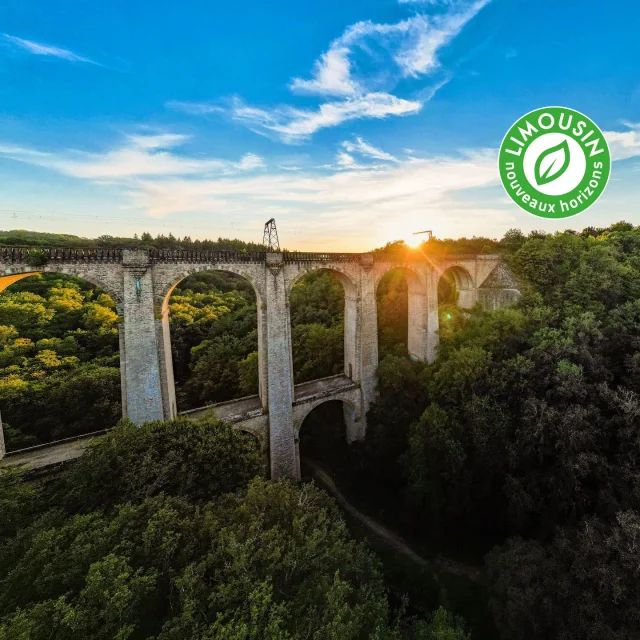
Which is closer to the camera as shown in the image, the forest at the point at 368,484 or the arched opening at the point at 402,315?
the forest at the point at 368,484

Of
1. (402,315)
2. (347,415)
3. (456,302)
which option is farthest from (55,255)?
(456,302)

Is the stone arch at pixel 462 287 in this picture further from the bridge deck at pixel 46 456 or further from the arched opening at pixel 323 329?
the bridge deck at pixel 46 456

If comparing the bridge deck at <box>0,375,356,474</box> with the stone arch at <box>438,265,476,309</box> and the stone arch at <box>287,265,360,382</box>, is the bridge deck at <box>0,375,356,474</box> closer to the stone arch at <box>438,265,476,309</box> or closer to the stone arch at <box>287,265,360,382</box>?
the stone arch at <box>287,265,360,382</box>

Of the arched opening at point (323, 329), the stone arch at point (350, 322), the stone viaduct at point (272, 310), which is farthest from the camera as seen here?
the arched opening at point (323, 329)

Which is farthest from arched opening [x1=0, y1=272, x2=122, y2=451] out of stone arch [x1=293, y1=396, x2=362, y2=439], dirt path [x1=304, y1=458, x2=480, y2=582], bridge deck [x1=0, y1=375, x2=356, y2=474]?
dirt path [x1=304, y1=458, x2=480, y2=582]

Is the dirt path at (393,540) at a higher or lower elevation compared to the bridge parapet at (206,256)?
lower

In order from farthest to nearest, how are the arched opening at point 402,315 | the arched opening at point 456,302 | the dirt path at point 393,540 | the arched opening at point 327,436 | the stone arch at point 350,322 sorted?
the arched opening at point 456,302
the arched opening at point 402,315
the arched opening at point 327,436
the stone arch at point 350,322
the dirt path at point 393,540

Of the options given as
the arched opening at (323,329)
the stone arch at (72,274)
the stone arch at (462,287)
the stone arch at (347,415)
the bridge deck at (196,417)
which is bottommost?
the stone arch at (347,415)

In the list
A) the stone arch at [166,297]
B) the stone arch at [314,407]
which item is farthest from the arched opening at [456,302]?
the stone arch at [166,297]
